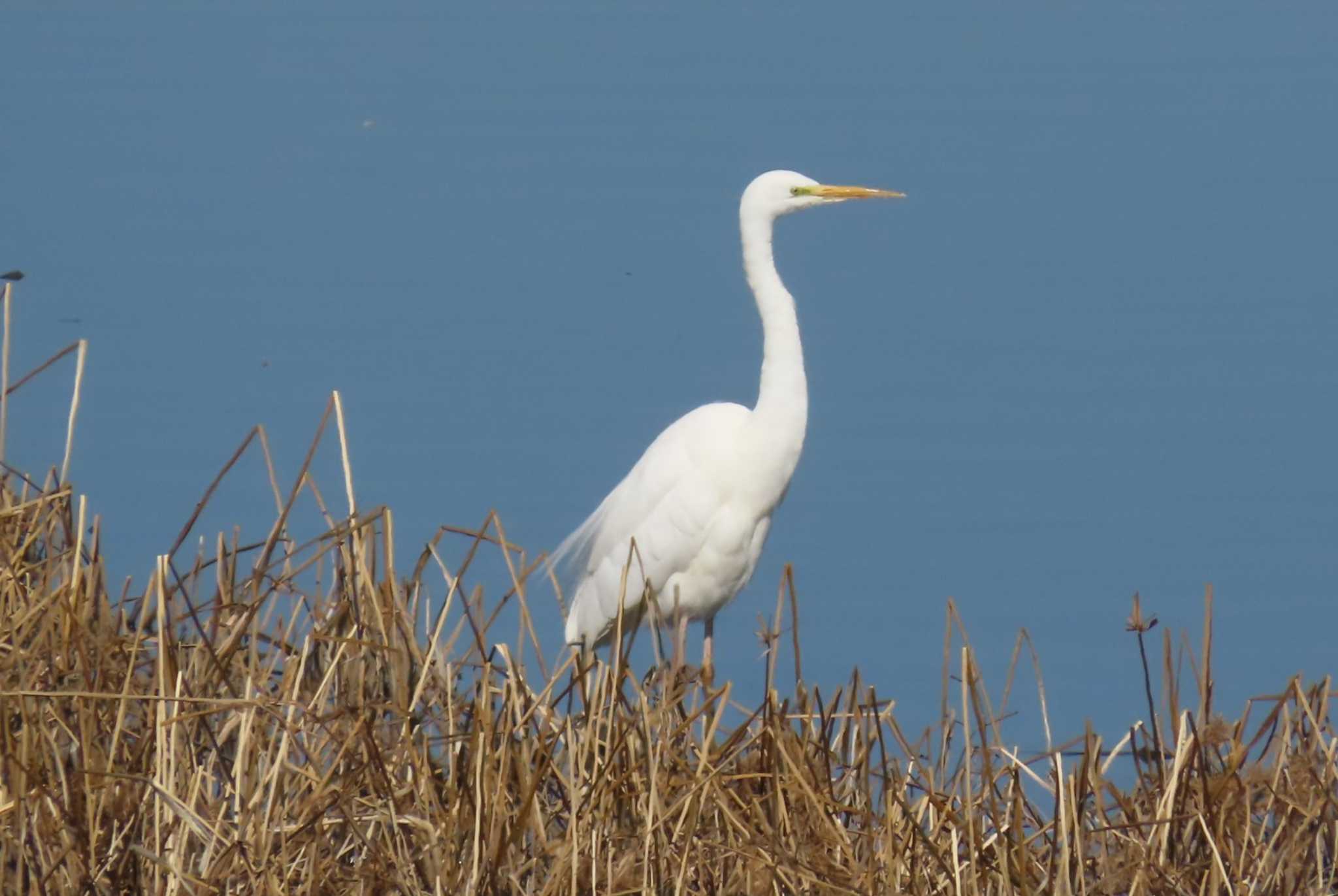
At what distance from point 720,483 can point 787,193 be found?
1.59 feet

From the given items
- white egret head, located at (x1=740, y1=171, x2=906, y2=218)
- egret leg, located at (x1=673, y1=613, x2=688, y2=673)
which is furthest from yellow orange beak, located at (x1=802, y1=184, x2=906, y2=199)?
egret leg, located at (x1=673, y1=613, x2=688, y2=673)

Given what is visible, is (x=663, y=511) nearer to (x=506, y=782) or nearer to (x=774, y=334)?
(x=774, y=334)

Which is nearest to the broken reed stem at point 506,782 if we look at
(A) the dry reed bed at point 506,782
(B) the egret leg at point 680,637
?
(A) the dry reed bed at point 506,782

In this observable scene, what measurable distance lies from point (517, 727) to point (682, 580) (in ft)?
4.39

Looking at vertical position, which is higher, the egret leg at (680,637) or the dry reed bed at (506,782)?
the egret leg at (680,637)

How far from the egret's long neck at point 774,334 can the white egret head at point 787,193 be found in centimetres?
2

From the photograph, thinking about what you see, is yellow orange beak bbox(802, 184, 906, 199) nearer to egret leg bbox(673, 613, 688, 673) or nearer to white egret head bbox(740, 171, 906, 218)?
white egret head bbox(740, 171, 906, 218)

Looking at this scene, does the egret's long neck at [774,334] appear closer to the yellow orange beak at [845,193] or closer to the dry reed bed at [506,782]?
the yellow orange beak at [845,193]

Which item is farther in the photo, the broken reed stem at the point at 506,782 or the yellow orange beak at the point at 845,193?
the yellow orange beak at the point at 845,193

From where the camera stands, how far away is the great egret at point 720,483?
3020 mm

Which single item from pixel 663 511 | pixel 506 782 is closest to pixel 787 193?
pixel 663 511

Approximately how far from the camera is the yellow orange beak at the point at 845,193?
3.00 meters

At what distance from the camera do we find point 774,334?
3018mm

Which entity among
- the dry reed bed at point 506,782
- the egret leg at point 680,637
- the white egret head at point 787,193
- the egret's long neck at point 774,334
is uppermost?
the white egret head at point 787,193
